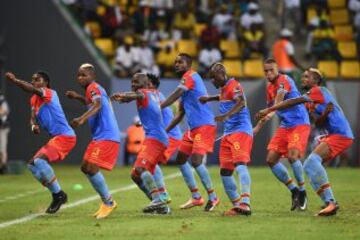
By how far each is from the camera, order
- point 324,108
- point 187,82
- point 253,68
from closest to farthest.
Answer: point 324,108 < point 187,82 < point 253,68

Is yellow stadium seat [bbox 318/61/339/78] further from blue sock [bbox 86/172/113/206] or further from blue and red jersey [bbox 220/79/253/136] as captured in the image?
blue sock [bbox 86/172/113/206]

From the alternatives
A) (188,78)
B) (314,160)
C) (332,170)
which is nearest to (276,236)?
(314,160)

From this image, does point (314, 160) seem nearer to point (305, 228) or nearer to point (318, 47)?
point (305, 228)

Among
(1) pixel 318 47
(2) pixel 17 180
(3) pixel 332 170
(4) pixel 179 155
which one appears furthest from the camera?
(1) pixel 318 47

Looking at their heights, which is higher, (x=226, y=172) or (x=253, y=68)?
(x=226, y=172)

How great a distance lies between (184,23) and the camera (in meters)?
32.8

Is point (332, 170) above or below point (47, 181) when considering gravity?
below

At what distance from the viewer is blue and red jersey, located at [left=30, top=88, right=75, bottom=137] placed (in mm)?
16125

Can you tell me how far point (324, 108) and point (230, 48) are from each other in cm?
1710

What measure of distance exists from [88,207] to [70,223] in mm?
2734

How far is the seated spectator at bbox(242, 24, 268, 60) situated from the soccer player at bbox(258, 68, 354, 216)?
645 inches

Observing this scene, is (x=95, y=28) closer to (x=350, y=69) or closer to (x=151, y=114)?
(x=350, y=69)

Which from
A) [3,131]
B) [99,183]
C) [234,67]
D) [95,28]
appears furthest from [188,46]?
[99,183]

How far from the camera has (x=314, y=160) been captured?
1495 cm
